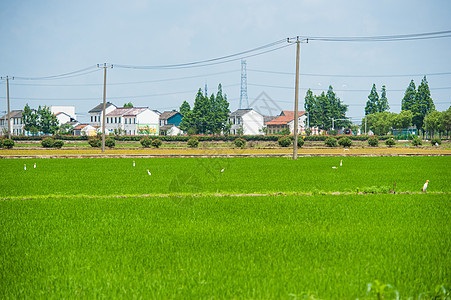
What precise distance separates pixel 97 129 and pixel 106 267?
370 ft

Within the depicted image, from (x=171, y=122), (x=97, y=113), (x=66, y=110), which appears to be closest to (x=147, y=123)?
(x=171, y=122)

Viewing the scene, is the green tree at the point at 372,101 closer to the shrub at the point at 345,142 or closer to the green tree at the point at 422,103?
the green tree at the point at 422,103

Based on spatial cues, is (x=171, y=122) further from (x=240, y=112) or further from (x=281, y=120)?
(x=281, y=120)

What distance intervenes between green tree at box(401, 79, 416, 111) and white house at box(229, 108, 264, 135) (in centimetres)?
3703

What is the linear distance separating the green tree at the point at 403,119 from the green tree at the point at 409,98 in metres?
3.45

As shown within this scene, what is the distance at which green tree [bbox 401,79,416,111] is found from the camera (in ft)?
351

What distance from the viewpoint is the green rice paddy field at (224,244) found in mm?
6074

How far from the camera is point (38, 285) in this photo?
247 inches

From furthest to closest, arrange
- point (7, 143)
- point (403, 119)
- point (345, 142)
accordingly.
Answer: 1. point (403, 119)
2. point (345, 142)
3. point (7, 143)

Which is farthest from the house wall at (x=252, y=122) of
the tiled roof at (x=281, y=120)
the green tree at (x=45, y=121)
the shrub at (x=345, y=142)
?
the shrub at (x=345, y=142)

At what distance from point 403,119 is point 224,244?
105160 mm

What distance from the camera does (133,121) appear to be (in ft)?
359

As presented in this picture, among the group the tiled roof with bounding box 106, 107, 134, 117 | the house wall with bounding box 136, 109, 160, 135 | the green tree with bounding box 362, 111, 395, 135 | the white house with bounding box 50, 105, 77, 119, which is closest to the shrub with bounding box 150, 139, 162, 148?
the house wall with bounding box 136, 109, 160, 135

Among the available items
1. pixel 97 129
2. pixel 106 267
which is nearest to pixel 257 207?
pixel 106 267
